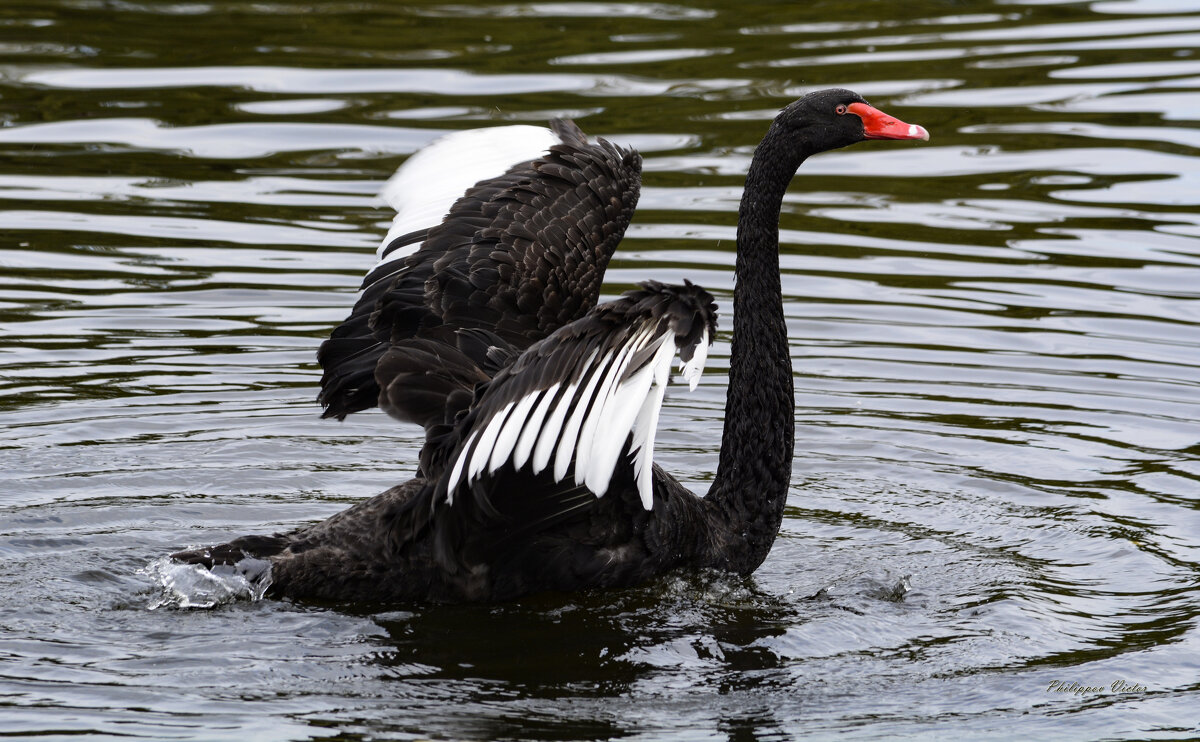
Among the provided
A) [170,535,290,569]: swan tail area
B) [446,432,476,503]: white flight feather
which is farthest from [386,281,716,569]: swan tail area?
[170,535,290,569]: swan tail area

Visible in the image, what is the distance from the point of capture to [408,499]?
18.9 feet

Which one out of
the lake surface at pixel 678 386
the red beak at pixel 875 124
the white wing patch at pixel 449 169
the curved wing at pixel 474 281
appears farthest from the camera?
the white wing patch at pixel 449 169

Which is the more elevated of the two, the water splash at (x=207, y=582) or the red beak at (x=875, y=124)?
the red beak at (x=875, y=124)

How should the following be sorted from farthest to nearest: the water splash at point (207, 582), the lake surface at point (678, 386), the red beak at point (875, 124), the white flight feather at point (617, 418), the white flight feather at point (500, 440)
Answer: the red beak at point (875, 124)
the water splash at point (207, 582)
the lake surface at point (678, 386)
the white flight feather at point (500, 440)
the white flight feather at point (617, 418)

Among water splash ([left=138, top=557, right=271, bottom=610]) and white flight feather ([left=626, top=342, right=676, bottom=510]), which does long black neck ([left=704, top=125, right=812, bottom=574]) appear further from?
water splash ([left=138, top=557, right=271, bottom=610])

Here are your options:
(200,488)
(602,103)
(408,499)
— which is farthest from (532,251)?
(602,103)

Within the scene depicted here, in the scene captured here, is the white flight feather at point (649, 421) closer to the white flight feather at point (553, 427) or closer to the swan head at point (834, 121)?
the white flight feather at point (553, 427)

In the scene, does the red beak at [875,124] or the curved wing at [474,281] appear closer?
the curved wing at [474,281]

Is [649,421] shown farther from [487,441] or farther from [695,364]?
[487,441]

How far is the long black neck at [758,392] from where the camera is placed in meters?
6.05

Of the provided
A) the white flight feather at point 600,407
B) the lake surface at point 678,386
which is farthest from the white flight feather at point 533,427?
the lake surface at point 678,386

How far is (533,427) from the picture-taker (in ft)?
15.8

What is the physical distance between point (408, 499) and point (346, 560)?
0.30 meters

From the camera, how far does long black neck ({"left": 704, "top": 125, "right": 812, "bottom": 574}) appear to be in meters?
6.05
